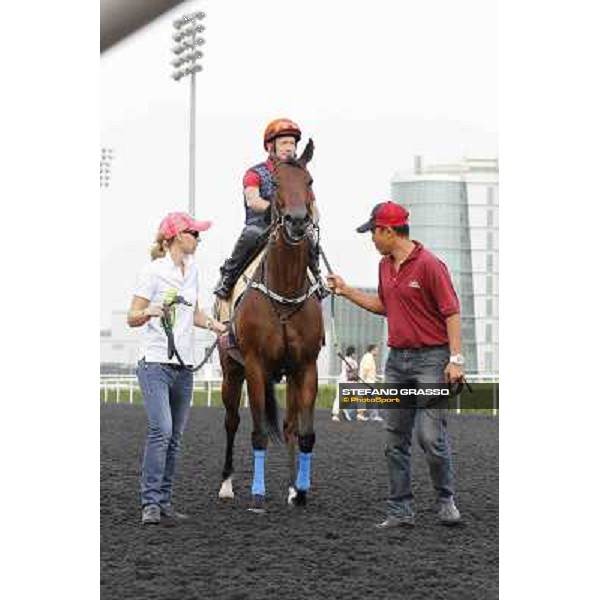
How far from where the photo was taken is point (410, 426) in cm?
659

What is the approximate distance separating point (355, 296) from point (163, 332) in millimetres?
1061

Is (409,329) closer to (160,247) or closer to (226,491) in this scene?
(160,247)

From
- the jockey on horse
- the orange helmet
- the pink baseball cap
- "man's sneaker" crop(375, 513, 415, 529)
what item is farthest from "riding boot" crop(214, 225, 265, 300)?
"man's sneaker" crop(375, 513, 415, 529)

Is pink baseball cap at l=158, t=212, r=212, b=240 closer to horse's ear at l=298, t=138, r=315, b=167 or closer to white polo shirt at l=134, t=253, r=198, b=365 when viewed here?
white polo shirt at l=134, t=253, r=198, b=365

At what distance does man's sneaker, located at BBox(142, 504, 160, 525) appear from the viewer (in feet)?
21.9

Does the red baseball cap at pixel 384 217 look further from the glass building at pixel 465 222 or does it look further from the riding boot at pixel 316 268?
the glass building at pixel 465 222

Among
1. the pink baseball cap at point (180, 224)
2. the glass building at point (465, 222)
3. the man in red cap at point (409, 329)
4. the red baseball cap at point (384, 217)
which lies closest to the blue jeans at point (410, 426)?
the man in red cap at point (409, 329)

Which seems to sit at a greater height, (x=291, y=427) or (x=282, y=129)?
(x=282, y=129)

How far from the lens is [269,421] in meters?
8.38

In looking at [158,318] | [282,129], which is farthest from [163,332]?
[282,129]

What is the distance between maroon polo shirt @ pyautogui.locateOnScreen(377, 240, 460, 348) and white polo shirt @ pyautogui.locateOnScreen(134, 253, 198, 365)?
109cm

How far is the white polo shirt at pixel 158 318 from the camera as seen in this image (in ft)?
21.4
